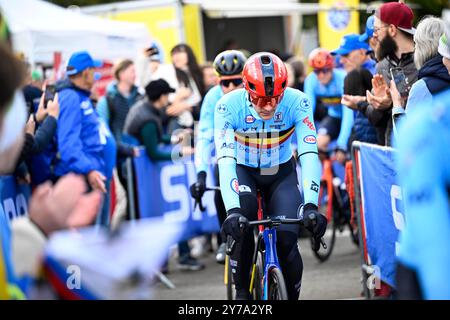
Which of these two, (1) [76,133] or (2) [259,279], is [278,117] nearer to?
(2) [259,279]

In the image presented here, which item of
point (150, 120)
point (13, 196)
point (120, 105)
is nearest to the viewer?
point (13, 196)

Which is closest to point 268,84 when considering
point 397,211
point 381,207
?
point 397,211

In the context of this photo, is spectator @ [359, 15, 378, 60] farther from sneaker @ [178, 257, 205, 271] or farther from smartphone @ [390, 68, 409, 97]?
sneaker @ [178, 257, 205, 271]

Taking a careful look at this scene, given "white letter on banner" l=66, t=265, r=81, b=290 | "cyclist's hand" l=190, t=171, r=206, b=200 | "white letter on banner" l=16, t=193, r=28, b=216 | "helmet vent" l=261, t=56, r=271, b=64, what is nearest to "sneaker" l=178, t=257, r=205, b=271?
"white letter on banner" l=16, t=193, r=28, b=216

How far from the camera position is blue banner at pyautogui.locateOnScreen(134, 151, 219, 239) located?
10.5 m

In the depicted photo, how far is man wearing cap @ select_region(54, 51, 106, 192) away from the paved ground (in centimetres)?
139

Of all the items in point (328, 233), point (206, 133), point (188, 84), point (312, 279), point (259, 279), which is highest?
point (188, 84)

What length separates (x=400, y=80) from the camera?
7.30 meters

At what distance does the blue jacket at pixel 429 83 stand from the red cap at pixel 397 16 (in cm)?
123

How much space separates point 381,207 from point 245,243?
1.40 meters

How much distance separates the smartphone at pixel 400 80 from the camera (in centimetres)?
718

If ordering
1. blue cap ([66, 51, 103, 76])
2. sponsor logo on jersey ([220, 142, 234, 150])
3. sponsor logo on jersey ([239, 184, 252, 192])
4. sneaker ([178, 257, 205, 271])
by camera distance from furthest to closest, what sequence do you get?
1. sneaker ([178, 257, 205, 271])
2. blue cap ([66, 51, 103, 76])
3. sponsor logo on jersey ([239, 184, 252, 192])
4. sponsor logo on jersey ([220, 142, 234, 150])

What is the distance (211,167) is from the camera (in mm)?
10500

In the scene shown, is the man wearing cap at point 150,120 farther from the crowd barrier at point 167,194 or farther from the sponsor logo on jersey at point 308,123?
the sponsor logo on jersey at point 308,123
